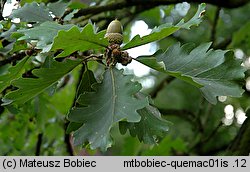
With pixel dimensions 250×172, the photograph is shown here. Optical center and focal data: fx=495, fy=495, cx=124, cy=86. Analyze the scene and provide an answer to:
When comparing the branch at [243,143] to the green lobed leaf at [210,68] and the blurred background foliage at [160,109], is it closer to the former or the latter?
the blurred background foliage at [160,109]

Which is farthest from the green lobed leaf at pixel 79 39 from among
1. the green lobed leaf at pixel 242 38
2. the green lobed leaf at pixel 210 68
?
the green lobed leaf at pixel 242 38

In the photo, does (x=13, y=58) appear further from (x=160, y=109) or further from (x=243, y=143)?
(x=160, y=109)

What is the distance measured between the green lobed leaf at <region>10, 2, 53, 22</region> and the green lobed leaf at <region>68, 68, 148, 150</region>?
28cm

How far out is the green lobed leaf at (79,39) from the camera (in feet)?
3.32

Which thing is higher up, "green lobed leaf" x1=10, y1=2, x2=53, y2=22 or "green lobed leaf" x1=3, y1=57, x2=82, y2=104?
"green lobed leaf" x1=10, y1=2, x2=53, y2=22

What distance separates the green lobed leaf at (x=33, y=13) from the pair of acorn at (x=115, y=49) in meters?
0.24

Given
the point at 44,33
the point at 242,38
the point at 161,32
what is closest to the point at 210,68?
the point at 161,32

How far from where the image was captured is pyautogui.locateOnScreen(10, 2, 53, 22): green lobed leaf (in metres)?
1.27

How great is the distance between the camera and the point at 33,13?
1.28 meters

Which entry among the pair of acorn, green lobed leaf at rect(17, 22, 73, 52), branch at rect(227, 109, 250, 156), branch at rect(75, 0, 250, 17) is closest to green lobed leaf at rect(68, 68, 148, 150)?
the pair of acorn

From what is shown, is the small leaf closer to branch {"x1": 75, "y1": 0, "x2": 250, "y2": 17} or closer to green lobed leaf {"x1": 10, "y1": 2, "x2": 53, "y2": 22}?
green lobed leaf {"x1": 10, "y1": 2, "x2": 53, "y2": 22}
